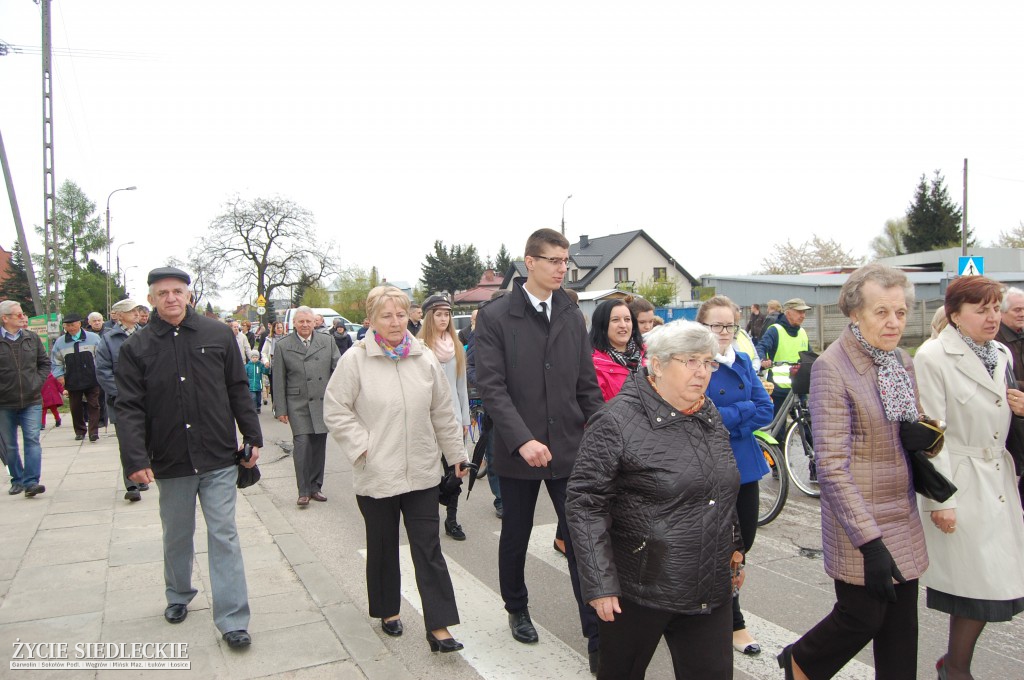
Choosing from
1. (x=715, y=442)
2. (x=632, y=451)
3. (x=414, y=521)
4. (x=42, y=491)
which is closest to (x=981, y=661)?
(x=715, y=442)

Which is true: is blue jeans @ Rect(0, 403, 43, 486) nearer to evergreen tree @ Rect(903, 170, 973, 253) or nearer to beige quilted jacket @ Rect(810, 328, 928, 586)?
beige quilted jacket @ Rect(810, 328, 928, 586)

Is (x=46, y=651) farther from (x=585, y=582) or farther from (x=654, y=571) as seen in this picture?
(x=654, y=571)

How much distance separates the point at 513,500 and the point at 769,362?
574 centimetres

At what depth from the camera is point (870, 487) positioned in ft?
9.55

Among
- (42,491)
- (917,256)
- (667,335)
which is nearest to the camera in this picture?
(667,335)

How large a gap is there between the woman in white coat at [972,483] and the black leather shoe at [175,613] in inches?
157

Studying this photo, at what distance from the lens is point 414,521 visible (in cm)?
404

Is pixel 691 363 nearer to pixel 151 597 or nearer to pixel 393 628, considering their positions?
pixel 393 628

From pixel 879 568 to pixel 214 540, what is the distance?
329 centimetres

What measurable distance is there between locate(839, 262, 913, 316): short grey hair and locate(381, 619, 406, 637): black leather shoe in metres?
2.87

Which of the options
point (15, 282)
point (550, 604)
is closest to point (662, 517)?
point (550, 604)

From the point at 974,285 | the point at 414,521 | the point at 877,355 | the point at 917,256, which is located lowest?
the point at 414,521

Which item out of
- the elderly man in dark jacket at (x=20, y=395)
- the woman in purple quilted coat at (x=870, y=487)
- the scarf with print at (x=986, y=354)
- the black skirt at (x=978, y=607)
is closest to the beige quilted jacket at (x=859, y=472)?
the woman in purple quilted coat at (x=870, y=487)

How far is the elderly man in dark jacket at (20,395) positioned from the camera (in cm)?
757
